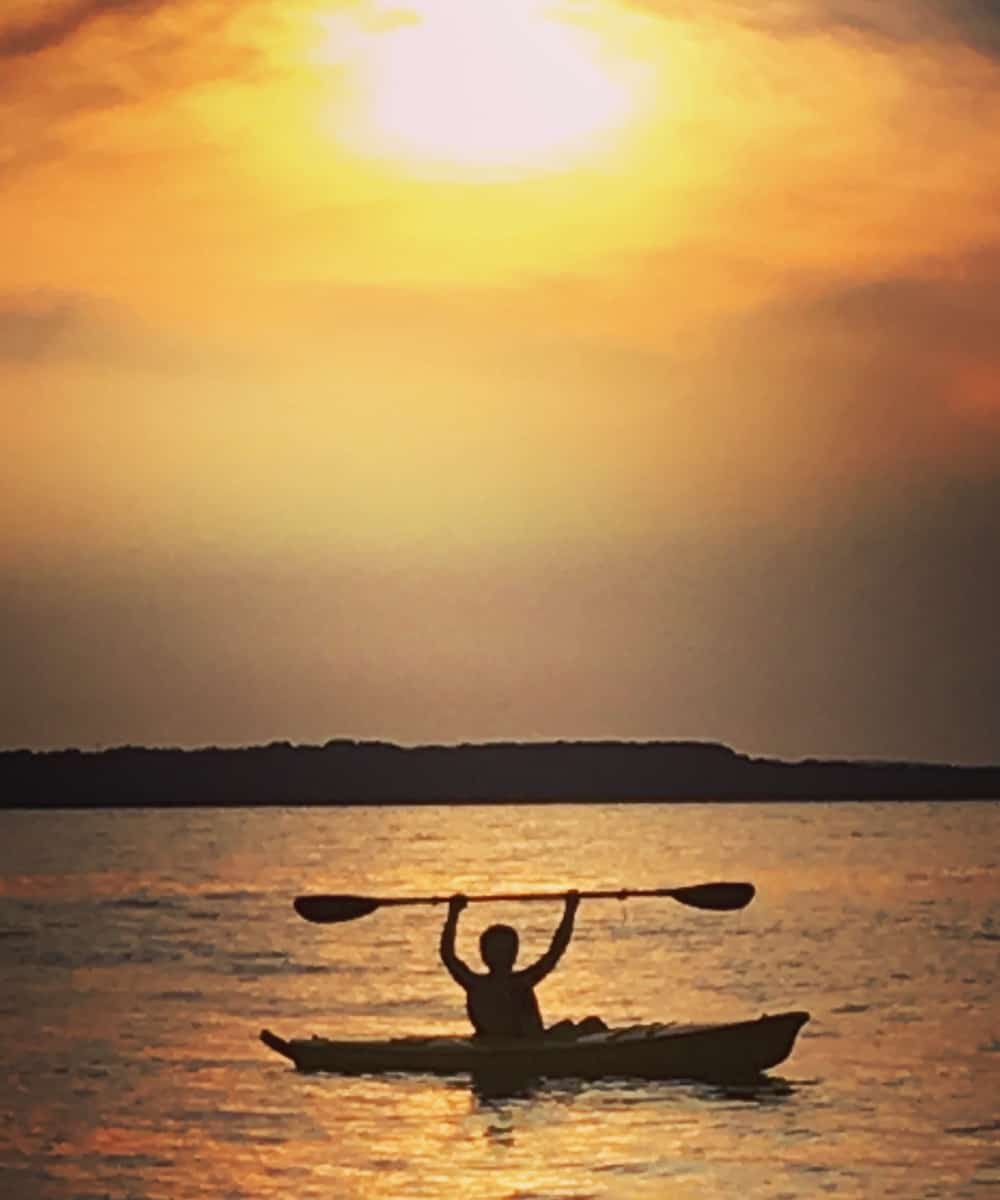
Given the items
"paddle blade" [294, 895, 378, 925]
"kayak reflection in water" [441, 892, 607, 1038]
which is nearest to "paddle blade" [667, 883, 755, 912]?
"kayak reflection in water" [441, 892, 607, 1038]

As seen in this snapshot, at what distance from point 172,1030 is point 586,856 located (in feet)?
213

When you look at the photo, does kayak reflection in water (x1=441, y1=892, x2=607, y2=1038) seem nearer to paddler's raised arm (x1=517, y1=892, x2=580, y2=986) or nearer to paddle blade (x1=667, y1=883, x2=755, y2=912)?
paddler's raised arm (x1=517, y1=892, x2=580, y2=986)

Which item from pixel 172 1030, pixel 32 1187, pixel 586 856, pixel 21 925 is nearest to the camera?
pixel 32 1187

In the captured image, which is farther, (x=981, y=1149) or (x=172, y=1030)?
(x=172, y=1030)

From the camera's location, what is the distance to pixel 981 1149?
2488 centimetres

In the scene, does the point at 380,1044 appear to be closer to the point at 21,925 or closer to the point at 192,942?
the point at 192,942

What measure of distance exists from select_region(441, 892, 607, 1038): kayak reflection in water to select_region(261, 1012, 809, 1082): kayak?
13 cm

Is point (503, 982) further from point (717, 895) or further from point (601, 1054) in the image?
point (717, 895)

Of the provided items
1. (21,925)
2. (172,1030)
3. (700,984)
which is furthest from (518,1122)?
(21,925)

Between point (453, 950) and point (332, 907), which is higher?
point (332, 907)

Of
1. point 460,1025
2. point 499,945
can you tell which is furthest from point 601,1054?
point 460,1025

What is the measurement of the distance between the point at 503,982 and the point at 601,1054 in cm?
118

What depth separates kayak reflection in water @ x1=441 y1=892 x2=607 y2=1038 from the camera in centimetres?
2580

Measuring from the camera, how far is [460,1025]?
38188 mm
